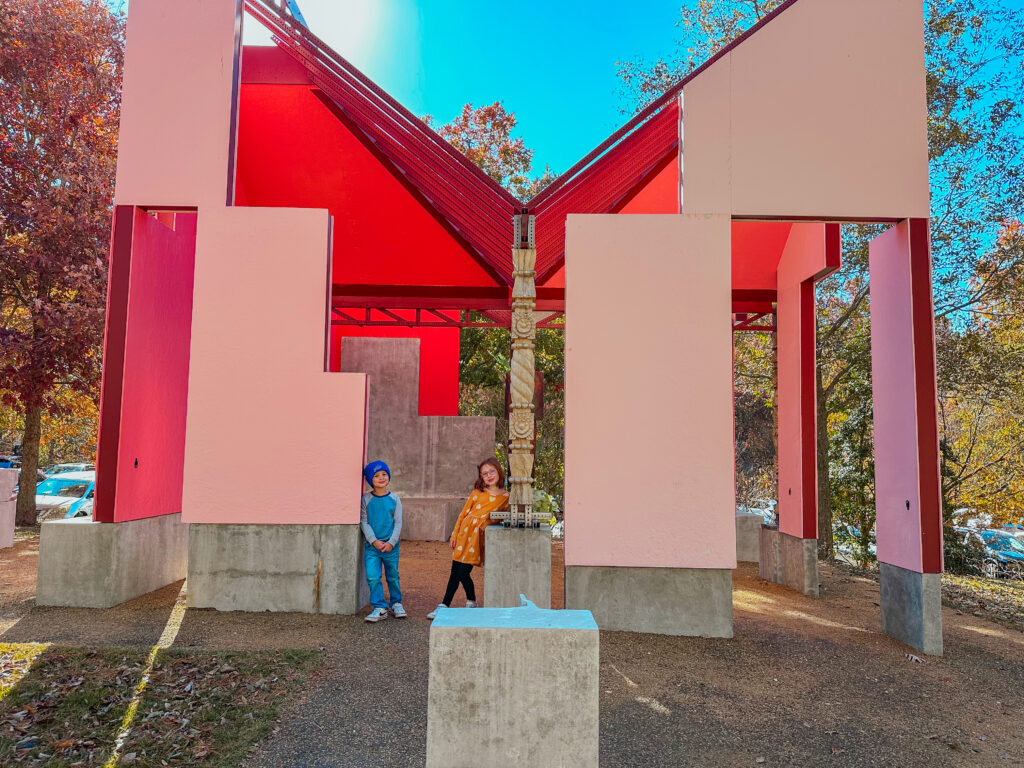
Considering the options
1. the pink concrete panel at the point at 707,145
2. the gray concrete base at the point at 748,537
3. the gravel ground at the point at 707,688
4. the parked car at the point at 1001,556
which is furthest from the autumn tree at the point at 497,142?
the gravel ground at the point at 707,688

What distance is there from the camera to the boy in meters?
6.75

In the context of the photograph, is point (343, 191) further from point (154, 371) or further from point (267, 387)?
point (267, 387)

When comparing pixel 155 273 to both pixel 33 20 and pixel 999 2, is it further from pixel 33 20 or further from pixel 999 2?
pixel 999 2

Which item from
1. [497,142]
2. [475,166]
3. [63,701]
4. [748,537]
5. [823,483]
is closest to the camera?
[63,701]

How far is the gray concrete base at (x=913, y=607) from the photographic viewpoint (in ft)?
20.8

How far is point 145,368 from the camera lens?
7.43 meters

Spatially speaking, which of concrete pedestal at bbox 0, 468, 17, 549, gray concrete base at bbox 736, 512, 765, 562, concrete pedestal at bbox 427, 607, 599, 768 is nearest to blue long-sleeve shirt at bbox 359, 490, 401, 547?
concrete pedestal at bbox 427, 607, 599, 768

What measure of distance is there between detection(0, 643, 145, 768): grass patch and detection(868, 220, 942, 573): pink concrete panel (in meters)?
6.23

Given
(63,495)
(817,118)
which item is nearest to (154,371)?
(817,118)

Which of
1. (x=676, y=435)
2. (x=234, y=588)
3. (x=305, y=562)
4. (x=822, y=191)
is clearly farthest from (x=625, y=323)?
(x=234, y=588)

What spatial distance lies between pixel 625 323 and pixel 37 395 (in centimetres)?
1065

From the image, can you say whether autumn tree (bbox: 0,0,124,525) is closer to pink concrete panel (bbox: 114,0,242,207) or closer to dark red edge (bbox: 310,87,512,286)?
dark red edge (bbox: 310,87,512,286)

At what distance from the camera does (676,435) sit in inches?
263

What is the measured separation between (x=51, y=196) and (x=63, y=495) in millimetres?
8273
